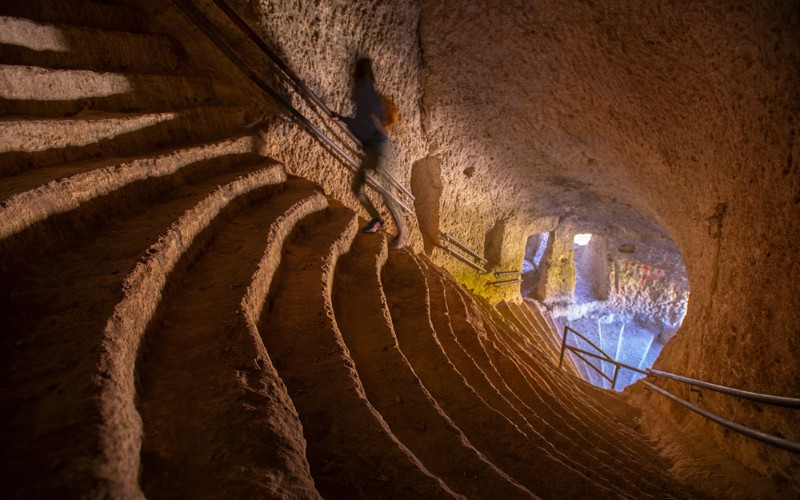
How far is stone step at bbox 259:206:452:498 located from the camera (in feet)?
4.13

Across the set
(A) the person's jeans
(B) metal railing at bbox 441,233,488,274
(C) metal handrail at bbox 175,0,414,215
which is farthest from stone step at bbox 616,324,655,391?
(C) metal handrail at bbox 175,0,414,215

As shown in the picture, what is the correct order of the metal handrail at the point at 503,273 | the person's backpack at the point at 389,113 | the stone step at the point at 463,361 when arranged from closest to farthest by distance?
the stone step at the point at 463,361
the person's backpack at the point at 389,113
the metal handrail at the point at 503,273

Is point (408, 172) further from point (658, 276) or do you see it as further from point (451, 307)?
point (658, 276)

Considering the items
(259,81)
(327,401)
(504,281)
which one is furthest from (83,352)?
(504,281)

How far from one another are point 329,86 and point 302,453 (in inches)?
141

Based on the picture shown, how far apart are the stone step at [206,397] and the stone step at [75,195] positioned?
50cm

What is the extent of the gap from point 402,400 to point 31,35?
3.10 m

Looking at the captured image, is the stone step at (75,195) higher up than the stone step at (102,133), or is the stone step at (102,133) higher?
the stone step at (102,133)

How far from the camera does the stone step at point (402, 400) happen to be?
1479 mm

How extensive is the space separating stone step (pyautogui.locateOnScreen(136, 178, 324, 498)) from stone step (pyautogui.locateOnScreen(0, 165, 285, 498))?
0.09 metres

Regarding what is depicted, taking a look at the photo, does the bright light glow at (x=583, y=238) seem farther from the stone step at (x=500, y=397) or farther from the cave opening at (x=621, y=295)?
the stone step at (x=500, y=397)

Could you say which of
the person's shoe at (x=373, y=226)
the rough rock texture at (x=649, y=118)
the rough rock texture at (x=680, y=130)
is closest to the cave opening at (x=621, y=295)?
the rough rock texture at (x=680, y=130)

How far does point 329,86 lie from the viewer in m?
3.89

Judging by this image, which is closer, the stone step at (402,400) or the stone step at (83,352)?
the stone step at (83,352)
